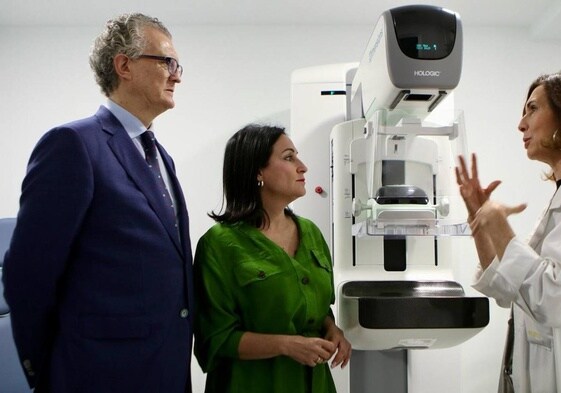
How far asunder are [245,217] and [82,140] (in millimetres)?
477

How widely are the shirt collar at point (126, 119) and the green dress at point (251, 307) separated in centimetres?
33

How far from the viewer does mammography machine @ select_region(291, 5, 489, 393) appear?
1.16 meters

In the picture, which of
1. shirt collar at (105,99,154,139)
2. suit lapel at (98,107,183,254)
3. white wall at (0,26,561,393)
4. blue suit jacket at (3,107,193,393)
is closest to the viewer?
blue suit jacket at (3,107,193,393)

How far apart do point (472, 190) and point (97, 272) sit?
933 mm

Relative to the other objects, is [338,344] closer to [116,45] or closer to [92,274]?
[92,274]

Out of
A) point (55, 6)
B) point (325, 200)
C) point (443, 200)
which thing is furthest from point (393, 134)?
point (55, 6)

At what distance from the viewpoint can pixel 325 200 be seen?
77.9 inches

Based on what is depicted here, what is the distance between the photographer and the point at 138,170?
43.5 inches

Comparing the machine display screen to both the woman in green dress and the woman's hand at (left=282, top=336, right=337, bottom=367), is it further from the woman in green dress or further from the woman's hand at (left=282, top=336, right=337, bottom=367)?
the woman's hand at (left=282, top=336, right=337, bottom=367)

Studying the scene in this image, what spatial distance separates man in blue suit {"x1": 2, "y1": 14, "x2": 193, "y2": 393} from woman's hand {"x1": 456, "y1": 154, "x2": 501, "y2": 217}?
29.1 inches

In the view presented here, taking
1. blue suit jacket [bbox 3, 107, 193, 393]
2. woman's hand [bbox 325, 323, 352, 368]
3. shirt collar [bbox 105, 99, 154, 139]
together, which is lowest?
woman's hand [bbox 325, 323, 352, 368]

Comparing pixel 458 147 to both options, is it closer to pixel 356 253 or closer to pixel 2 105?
pixel 356 253

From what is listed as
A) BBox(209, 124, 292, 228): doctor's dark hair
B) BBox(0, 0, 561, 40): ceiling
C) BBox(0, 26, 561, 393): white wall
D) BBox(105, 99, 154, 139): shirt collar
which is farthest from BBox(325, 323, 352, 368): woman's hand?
BBox(0, 0, 561, 40): ceiling

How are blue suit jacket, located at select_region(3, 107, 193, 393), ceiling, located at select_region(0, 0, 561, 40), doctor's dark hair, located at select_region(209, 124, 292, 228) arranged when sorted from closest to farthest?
blue suit jacket, located at select_region(3, 107, 193, 393) → doctor's dark hair, located at select_region(209, 124, 292, 228) → ceiling, located at select_region(0, 0, 561, 40)
